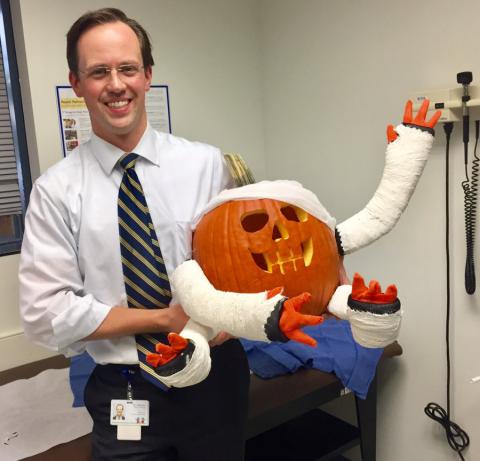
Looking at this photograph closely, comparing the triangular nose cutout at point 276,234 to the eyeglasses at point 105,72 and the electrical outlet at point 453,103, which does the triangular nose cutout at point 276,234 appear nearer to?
the eyeglasses at point 105,72

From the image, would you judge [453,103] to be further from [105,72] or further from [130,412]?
[130,412]

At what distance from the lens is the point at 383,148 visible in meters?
1.89

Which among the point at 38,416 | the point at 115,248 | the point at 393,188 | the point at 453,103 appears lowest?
the point at 38,416

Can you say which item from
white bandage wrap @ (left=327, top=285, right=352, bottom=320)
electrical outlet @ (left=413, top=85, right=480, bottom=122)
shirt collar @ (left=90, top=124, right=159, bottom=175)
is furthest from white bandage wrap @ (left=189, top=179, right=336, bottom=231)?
electrical outlet @ (left=413, top=85, right=480, bottom=122)

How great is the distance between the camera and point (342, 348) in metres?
1.76

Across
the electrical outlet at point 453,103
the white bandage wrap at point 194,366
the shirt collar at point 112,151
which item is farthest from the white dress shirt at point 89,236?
the electrical outlet at point 453,103

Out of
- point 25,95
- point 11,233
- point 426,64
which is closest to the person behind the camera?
point 426,64

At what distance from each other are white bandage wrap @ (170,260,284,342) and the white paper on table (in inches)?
31.3

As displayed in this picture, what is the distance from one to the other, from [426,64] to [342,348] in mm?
996

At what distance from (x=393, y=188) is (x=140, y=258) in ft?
1.74

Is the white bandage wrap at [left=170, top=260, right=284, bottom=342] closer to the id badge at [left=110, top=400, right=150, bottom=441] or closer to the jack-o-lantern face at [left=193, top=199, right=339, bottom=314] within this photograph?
the jack-o-lantern face at [left=193, top=199, right=339, bottom=314]

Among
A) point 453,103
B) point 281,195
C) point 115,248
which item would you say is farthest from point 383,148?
point 115,248

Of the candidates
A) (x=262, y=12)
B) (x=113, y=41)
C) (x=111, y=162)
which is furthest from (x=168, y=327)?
(x=262, y=12)

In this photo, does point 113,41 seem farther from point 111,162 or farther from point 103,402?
point 103,402
